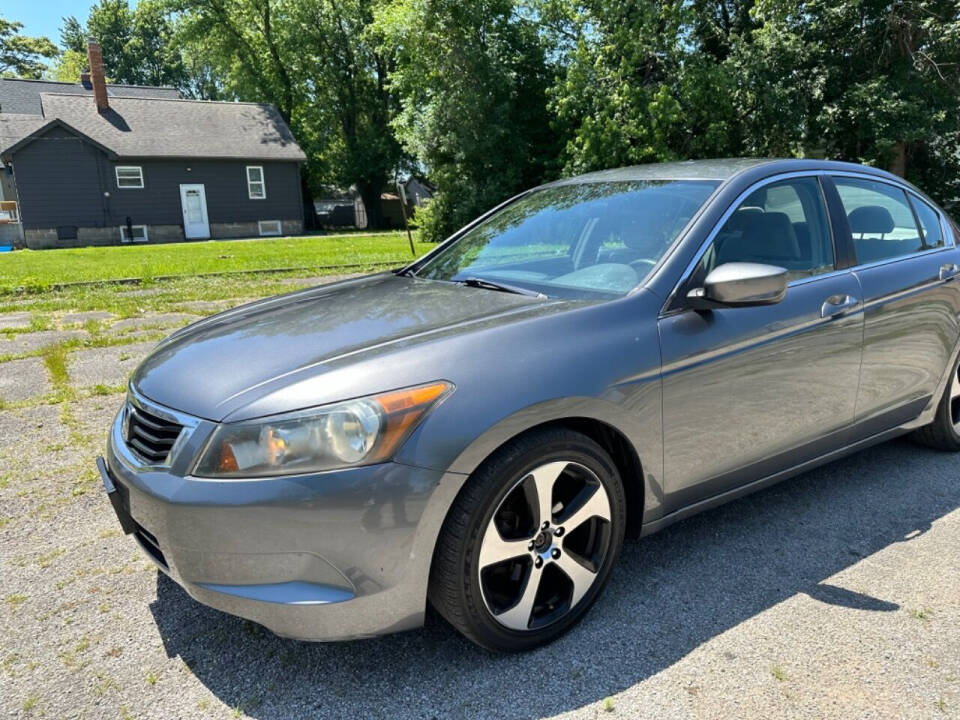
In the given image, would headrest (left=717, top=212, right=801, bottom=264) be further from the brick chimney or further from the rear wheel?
the brick chimney

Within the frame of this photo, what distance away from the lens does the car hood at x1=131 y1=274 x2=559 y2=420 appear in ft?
7.78

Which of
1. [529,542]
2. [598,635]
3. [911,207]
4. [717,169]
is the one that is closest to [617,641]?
[598,635]

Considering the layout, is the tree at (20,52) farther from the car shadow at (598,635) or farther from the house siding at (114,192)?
the car shadow at (598,635)

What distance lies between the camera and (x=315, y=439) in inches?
82.8

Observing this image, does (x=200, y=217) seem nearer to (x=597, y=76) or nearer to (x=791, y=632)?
(x=597, y=76)

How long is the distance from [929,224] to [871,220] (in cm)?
65

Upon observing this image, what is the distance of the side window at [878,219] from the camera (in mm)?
3521

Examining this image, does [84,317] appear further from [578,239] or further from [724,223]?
[724,223]

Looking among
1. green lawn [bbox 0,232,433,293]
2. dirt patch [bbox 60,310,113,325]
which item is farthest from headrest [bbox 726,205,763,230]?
green lawn [bbox 0,232,433,293]

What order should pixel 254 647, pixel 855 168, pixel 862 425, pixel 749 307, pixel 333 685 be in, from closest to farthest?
pixel 333 685 < pixel 254 647 < pixel 749 307 < pixel 862 425 < pixel 855 168

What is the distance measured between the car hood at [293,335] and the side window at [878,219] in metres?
1.77

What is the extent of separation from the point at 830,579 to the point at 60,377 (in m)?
5.82

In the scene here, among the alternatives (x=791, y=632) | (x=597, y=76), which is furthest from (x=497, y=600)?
(x=597, y=76)

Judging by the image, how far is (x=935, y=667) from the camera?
94.0 inches
